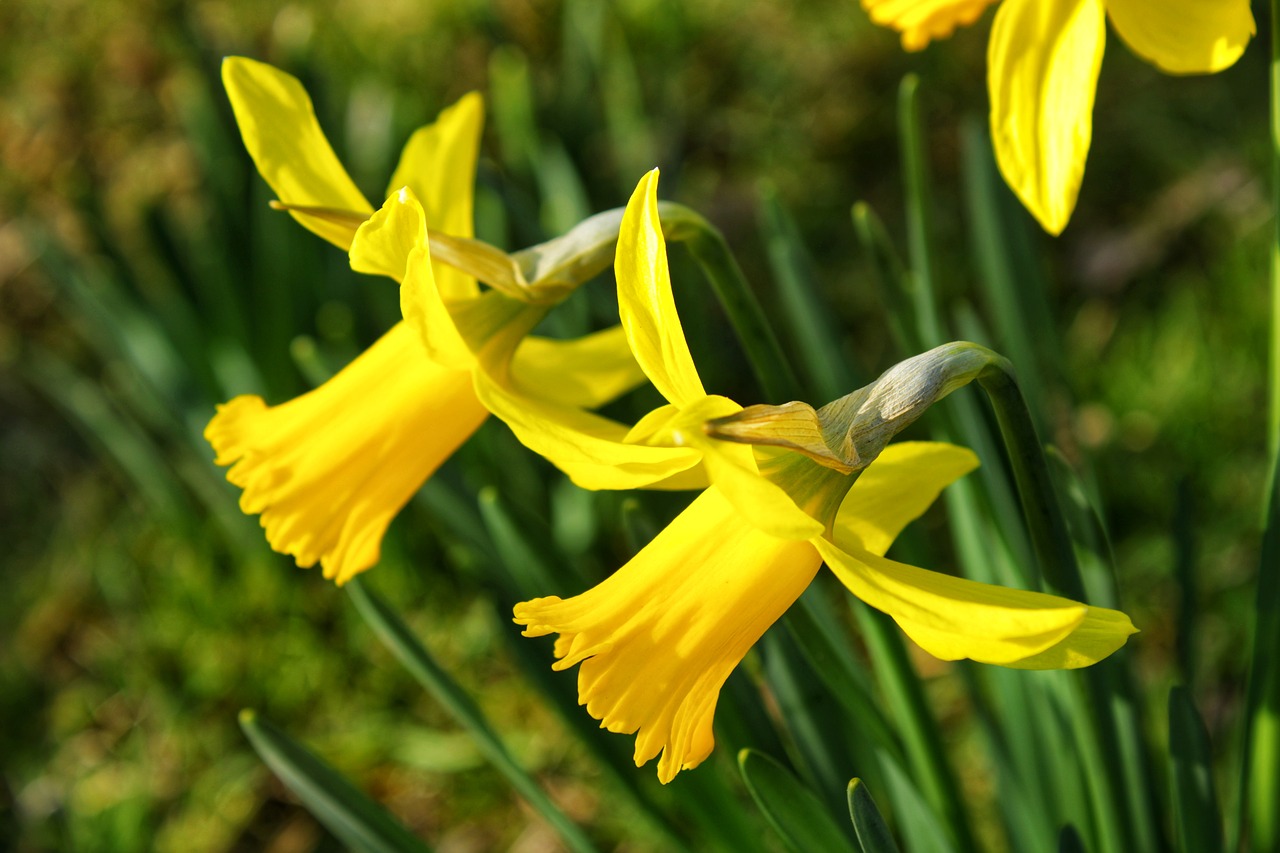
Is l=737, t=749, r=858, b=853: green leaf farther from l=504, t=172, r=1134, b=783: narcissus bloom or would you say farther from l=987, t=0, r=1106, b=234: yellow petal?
l=987, t=0, r=1106, b=234: yellow petal

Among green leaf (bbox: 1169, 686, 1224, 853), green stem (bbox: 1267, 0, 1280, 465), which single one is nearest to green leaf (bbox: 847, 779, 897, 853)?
green leaf (bbox: 1169, 686, 1224, 853)

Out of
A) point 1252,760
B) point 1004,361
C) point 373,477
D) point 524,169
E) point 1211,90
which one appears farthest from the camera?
point 1211,90

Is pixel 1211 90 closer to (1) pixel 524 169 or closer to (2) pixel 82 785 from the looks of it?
(1) pixel 524 169

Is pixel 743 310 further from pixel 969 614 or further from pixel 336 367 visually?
pixel 336 367

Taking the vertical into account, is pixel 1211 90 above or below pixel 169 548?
below

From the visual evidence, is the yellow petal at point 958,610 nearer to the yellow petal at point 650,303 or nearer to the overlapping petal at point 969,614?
the overlapping petal at point 969,614

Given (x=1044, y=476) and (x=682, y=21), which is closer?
(x=1044, y=476)

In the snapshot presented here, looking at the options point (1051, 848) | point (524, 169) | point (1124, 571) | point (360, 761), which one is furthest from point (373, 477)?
point (1124, 571)
